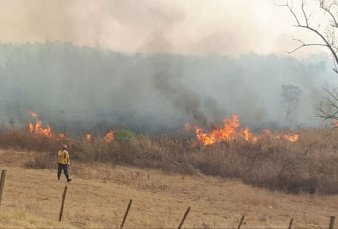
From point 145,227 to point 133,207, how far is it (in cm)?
626

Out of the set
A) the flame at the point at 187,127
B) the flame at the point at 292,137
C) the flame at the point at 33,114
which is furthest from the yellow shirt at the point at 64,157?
the flame at the point at 33,114

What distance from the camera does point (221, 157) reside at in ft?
165

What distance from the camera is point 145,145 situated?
53.5 m

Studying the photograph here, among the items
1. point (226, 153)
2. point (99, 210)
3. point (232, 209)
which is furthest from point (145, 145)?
point (99, 210)

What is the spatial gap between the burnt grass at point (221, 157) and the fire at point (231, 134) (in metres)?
4.50

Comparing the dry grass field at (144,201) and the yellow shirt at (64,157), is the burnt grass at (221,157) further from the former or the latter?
the yellow shirt at (64,157)

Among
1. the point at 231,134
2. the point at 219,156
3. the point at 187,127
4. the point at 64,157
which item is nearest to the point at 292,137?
the point at 231,134

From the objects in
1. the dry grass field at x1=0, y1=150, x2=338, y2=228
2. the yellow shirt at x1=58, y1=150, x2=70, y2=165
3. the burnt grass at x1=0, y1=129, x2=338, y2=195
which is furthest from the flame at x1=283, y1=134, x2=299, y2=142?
the yellow shirt at x1=58, y1=150, x2=70, y2=165

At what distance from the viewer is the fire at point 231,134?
65812 mm

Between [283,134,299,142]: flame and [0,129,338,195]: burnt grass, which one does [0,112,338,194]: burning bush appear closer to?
[0,129,338,195]: burnt grass

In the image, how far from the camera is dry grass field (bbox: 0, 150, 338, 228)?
2389cm

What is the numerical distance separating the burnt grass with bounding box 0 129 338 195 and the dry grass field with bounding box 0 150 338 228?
225cm

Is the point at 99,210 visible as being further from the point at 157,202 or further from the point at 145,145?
the point at 145,145

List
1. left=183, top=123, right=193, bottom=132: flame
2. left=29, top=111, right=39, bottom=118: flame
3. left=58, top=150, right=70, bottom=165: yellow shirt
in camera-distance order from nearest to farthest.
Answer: left=58, top=150, right=70, bottom=165: yellow shirt, left=183, top=123, right=193, bottom=132: flame, left=29, top=111, right=39, bottom=118: flame
